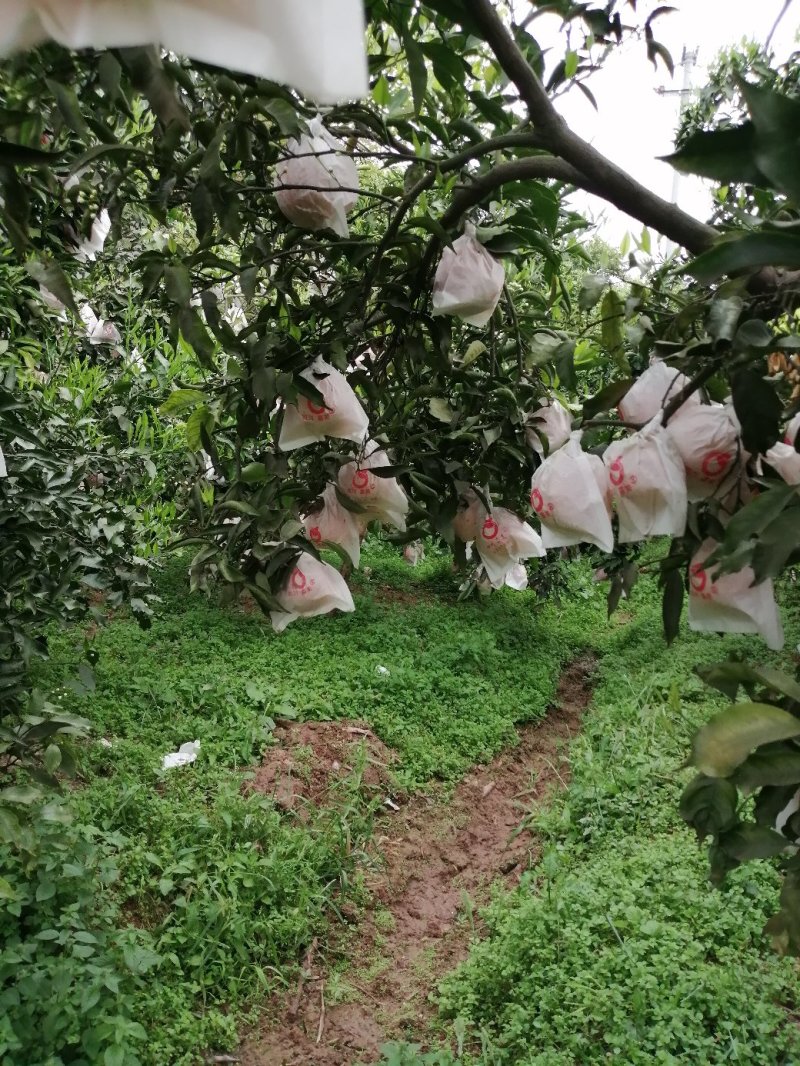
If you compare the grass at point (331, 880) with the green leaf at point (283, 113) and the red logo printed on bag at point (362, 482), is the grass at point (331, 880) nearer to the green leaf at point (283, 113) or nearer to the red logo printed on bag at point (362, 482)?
the red logo printed on bag at point (362, 482)

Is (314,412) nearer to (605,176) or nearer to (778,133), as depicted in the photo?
(605,176)

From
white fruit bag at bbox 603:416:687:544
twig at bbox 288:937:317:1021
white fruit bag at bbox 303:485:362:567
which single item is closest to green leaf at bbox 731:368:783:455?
white fruit bag at bbox 603:416:687:544

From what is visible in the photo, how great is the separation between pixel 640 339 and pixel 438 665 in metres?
3.39

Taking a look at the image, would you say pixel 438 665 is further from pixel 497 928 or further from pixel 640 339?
pixel 640 339

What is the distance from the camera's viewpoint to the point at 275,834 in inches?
113

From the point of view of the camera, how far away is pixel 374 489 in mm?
A: 1279

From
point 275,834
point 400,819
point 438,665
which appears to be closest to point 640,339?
point 275,834

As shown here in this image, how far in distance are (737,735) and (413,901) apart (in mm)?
2551

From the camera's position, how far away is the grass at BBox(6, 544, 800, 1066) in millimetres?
2025

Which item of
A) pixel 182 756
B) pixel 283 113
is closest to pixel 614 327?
pixel 283 113

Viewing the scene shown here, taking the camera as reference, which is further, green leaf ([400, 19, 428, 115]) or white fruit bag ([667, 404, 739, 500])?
green leaf ([400, 19, 428, 115])

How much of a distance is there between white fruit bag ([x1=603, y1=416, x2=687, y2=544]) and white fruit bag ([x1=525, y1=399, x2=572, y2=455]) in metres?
0.36

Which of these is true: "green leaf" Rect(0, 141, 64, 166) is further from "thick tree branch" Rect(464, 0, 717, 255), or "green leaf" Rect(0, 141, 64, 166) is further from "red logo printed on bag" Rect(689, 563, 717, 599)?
"red logo printed on bag" Rect(689, 563, 717, 599)

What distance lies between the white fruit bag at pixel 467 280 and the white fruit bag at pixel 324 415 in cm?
17
